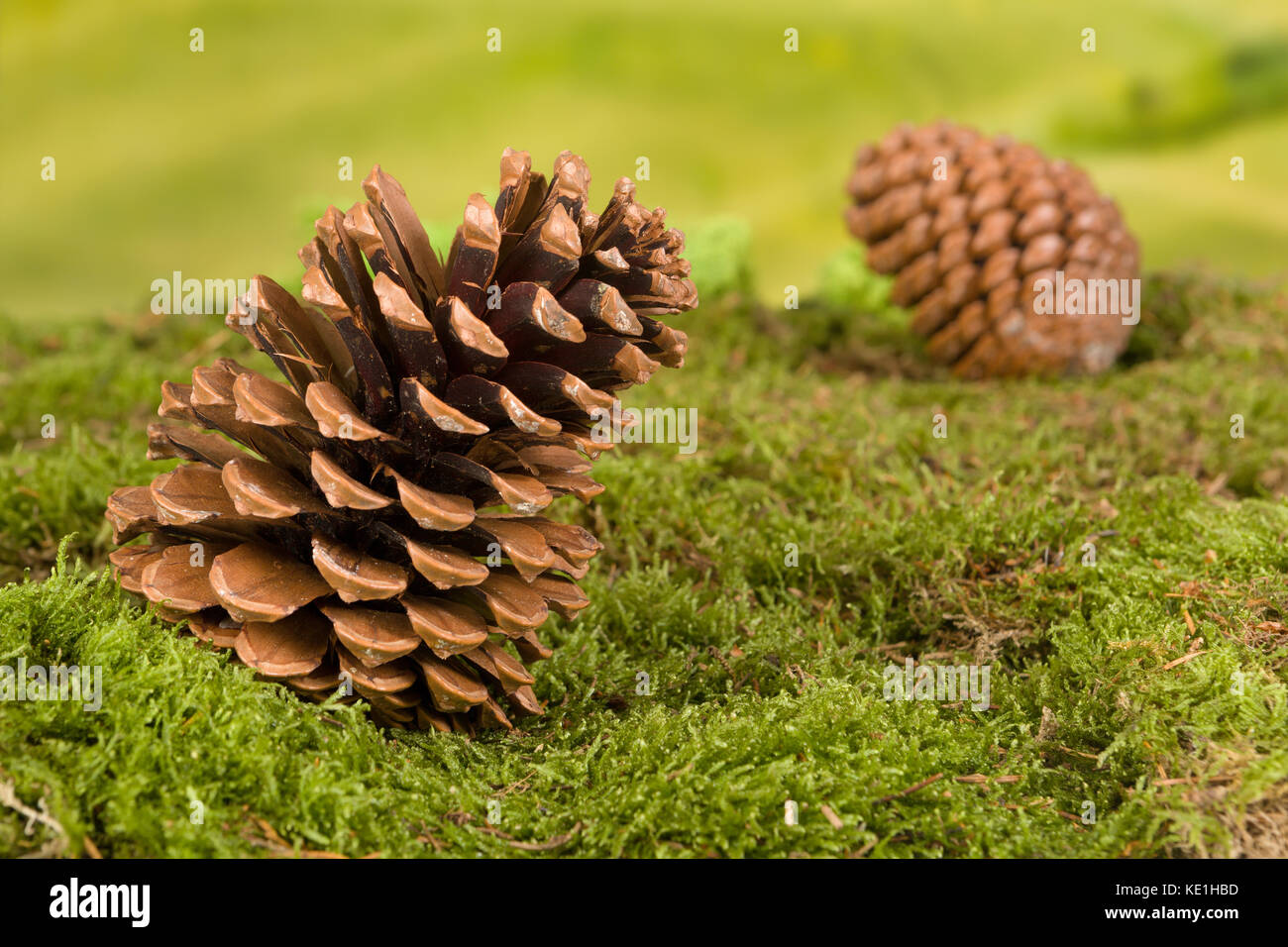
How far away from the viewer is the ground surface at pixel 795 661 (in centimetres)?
69

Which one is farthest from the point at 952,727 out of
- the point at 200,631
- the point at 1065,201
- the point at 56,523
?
the point at 1065,201

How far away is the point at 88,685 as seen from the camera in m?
0.72

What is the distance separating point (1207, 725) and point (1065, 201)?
135 centimetres
